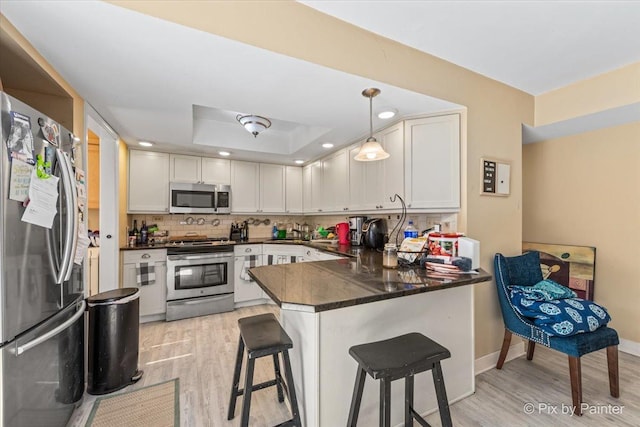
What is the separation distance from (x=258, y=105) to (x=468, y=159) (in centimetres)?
183

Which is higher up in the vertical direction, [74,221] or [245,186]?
[245,186]

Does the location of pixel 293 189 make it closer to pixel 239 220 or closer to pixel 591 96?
pixel 239 220

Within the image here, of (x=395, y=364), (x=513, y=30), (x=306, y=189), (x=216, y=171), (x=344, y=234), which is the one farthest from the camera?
(x=306, y=189)

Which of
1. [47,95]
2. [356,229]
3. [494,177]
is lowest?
[356,229]

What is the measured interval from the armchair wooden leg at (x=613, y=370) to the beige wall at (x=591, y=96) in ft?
6.28

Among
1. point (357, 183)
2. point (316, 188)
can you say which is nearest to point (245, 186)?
point (316, 188)

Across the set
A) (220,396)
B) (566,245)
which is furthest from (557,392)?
(220,396)

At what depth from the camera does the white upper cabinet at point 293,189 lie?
4.45m

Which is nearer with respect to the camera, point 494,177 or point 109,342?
point 109,342

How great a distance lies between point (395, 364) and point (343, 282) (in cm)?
50

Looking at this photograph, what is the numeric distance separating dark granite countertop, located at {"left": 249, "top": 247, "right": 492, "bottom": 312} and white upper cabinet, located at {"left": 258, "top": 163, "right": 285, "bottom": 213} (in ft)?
8.01

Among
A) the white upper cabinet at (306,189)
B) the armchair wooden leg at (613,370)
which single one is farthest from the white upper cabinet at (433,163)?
the white upper cabinet at (306,189)

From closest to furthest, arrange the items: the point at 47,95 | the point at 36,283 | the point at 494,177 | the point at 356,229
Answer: the point at 36,283
the point at 47,95
the point at 494,177
the point at 356,229

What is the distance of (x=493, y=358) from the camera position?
2.28m
